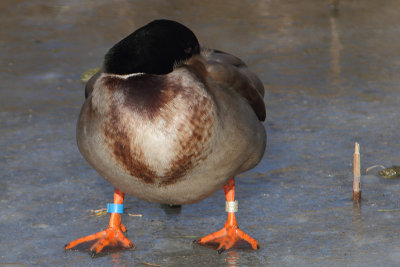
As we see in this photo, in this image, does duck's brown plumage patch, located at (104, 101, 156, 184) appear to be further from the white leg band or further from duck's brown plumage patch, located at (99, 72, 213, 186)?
the white leg band

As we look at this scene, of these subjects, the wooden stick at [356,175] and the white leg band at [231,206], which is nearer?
the white leg band at [231,206]

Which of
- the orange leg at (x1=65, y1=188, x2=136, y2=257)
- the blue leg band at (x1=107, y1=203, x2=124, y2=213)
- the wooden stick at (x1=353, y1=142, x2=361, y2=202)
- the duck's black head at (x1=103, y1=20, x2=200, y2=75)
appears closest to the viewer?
the duck's black head at (x1=103, y1=20, x2=200, y2=75)

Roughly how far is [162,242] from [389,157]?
188 cm

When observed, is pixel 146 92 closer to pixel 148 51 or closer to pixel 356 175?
pixel 148 51

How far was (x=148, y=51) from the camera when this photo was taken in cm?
428

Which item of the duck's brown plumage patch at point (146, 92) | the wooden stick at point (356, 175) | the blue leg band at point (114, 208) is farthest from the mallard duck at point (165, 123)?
the wooden stick at point (356, 175)

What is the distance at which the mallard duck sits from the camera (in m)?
4.17

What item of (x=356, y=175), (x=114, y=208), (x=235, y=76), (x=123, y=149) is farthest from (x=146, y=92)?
(x=356, y=175)

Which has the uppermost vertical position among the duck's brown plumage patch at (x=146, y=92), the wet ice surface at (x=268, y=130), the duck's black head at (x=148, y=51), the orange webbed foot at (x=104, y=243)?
the duck's black head at (x=148, y=51)

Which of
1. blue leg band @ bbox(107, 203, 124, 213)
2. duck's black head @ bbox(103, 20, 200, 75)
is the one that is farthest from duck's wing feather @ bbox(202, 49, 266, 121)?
blue leg band @ bbox(107, 203, 124, 213)

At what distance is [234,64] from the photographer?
17.0 ft

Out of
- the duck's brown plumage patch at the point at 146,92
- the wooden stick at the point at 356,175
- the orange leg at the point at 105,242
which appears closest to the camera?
the duck's brown plumage patch at the point at 146,92

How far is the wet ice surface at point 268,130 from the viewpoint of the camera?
4656mm

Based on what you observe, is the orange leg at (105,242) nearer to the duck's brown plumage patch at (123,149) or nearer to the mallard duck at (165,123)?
the mallard duck at (165,123)
